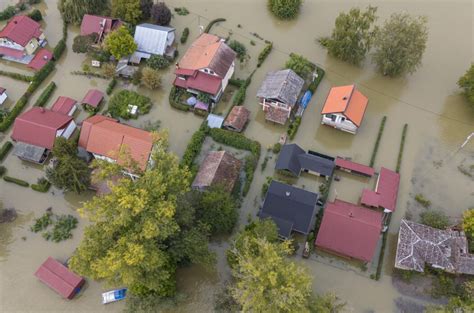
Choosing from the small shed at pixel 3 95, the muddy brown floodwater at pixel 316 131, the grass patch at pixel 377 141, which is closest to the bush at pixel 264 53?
the muddy brown floodwater at pixel 316 131

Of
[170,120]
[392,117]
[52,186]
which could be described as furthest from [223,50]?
[52,186]

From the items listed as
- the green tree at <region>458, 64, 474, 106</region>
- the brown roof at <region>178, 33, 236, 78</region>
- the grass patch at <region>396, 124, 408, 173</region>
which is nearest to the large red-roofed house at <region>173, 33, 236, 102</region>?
the brown roof at <region>178, 33, 236, 78</region>

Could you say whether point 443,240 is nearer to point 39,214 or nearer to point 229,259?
point 229,259

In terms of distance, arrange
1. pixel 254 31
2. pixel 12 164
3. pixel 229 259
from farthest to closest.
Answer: pixel 254 31
pixel 12 164
pixel 229 259

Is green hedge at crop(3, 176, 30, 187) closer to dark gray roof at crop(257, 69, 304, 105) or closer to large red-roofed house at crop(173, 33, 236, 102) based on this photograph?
large red-roofed house at crop(173, 33, 236, 102)

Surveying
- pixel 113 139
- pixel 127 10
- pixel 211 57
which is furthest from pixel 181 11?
pixel 113 139

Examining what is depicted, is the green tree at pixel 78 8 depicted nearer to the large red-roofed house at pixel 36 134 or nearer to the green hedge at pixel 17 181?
the large red-roofed house at pixel 36 134
